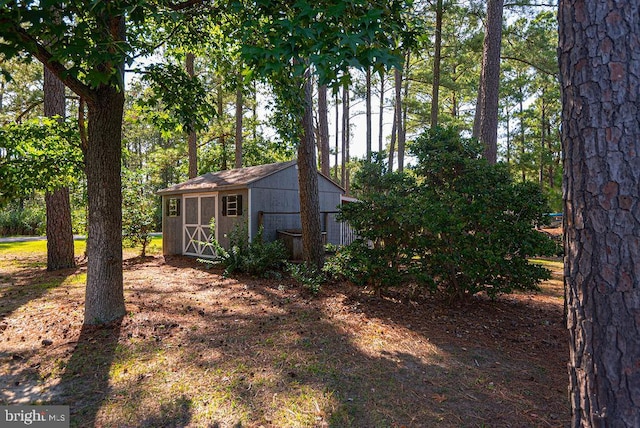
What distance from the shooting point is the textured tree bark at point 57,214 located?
7.59m

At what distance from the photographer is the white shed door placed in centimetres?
1073

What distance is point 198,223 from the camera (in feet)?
36.3

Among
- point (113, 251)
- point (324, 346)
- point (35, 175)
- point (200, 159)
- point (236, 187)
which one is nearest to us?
point (324, 346)

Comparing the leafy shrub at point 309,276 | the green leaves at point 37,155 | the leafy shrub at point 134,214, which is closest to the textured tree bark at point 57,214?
the green leaves at point 37,155

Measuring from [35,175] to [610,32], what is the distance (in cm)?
753

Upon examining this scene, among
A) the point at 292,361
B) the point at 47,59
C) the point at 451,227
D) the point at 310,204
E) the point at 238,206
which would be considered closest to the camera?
the point at 292,361

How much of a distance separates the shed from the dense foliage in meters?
3.81

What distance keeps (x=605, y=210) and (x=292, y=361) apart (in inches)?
106

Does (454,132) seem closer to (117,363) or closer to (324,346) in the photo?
(324,346)

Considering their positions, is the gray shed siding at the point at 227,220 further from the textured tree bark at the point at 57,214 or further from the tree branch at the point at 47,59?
the tree branch at the point at 47,59

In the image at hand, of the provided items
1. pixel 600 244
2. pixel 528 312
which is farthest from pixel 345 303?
pixel 600 244

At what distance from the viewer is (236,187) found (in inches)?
376

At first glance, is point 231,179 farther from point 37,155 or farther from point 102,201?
point 102,201

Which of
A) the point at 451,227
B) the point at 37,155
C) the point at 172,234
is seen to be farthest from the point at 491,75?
the point at 172,234
